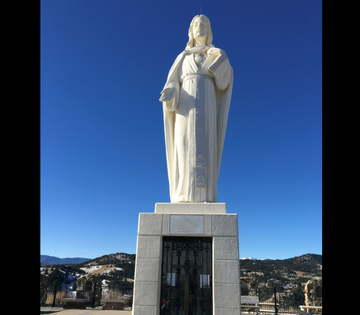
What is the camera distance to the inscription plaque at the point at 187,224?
259 inches

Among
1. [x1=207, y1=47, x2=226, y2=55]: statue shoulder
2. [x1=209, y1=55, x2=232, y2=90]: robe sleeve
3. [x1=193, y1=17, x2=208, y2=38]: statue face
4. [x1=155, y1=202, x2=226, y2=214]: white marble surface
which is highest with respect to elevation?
[x1=193, y1=17, x2=208, y2=38]: statue face

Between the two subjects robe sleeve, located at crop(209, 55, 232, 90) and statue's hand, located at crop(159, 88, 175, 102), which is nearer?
statue's hand, located at crop(159, 88, 175, 102)

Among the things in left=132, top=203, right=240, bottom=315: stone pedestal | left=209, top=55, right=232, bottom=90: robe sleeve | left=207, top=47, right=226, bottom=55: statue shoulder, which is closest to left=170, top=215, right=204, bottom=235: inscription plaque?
left=132, top=203, right=240, bottom=315: stone pedestal

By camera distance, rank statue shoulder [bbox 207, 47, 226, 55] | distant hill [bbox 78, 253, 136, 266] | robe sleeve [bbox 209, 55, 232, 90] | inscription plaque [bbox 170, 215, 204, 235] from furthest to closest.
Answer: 1. distant hill [bbox 78, 253, 136, 266]
2. statue shoulder [bbox 207, 47, 226, 55]
3. robe sleeve [bbox 209, 55, 232, 90]
4. inscription plaque [bbox 170, 215, 204, 235]

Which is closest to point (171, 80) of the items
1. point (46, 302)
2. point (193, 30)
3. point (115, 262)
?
point (193, 30)

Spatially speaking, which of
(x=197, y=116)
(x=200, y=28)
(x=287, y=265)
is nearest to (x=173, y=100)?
(x=197, y=116)

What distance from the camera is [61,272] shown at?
1903 centimetres

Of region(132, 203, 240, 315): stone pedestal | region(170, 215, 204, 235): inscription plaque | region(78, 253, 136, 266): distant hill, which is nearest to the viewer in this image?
region(132, 203, 240, 315): stone pedestal

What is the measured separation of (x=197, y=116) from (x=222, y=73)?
4.68 ft

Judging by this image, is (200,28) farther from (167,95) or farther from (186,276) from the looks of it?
(186,276)

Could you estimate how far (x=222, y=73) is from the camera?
8.04 m

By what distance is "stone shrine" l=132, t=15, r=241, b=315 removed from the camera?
6.21 meters

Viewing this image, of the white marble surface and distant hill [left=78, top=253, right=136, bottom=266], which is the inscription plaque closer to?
the white marble surface

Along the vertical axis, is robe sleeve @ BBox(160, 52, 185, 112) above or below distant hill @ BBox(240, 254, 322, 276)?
above
